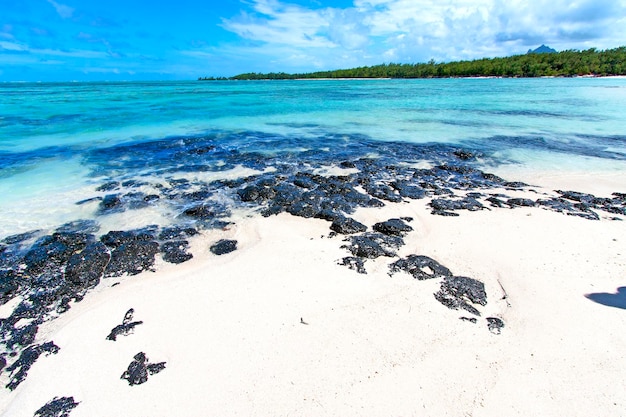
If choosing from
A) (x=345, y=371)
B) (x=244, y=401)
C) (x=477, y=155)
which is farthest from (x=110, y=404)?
(x=477, y=155)

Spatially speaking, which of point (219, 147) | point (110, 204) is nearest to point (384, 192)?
point (110, 204)

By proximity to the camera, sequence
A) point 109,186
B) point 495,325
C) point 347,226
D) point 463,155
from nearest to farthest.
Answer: point 495,325, point 347,226, point 109,186, point 463,155

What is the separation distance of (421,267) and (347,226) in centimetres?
184

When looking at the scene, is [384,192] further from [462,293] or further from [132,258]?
[132,258]

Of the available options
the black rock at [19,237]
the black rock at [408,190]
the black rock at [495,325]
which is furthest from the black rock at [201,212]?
the black rock at [495,325]

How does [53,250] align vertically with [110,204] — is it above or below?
above

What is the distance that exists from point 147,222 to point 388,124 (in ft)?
54.1

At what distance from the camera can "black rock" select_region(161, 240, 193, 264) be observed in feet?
19.1

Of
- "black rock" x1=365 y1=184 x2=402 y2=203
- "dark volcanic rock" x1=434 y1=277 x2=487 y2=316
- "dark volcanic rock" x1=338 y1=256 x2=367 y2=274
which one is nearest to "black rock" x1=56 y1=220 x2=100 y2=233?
"dark volcanic rock" x1=338 y1=256 x2=367 y2=274

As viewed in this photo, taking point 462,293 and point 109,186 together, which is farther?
point 109,186

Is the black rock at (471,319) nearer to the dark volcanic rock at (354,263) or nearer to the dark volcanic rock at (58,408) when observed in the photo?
the dark volcanic rock at (354,263)

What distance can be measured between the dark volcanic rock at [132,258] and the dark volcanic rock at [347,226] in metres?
3.56

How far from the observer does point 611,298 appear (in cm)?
456

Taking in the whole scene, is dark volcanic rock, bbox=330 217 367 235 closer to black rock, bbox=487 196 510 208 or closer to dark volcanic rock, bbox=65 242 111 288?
black rock, bbox=487 196 510 208
